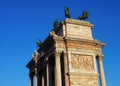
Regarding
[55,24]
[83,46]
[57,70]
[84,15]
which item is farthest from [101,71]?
[55,24]

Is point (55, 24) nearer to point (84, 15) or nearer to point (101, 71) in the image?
point (84, 15)

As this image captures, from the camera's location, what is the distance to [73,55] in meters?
27.4

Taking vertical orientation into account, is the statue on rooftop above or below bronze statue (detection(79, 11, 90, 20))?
below

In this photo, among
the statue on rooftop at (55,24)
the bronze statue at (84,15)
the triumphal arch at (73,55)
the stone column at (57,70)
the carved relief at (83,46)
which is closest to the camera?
the stone column at (57,70)

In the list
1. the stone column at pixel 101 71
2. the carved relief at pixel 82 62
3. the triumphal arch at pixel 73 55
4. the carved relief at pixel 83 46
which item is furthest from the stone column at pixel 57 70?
the stone column at pixel 101 71

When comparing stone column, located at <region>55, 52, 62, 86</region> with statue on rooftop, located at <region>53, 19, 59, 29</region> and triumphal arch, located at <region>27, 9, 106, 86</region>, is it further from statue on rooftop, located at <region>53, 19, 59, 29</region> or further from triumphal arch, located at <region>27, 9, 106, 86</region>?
statue on rooftop, located at <region>53, 19, 59, 29</region>

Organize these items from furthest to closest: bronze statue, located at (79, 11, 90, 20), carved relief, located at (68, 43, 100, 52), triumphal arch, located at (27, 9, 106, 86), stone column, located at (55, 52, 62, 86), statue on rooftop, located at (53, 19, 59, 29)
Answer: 1. statue on rooftop, located at (53, 19, 59, 29)
2. bronze statue, located at (79, 11, 90, 20)
3. carved relief, located at (68, 43, 100, 52)
4. triumphal arch, located at (27, 9, 106, 86)
5. stone column, located at (55, 52, 62, 86)

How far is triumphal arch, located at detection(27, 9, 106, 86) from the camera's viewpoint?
26.3m

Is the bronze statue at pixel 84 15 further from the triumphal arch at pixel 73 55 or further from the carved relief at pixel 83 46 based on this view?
the carved relief at pixel 83 46

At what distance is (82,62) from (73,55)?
1.24 m

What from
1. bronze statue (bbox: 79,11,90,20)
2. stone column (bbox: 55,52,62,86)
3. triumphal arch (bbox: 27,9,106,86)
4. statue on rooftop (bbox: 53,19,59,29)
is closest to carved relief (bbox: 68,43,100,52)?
triumphal arch (bbox: 27,9,106,86)

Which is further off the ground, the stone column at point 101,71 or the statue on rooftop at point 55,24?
the statue on rooftop at point 55,24

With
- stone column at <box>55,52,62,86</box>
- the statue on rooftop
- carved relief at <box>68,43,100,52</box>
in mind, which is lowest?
stone column at <box>55,52,62,86</box>

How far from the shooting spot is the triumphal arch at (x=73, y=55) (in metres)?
26.3
